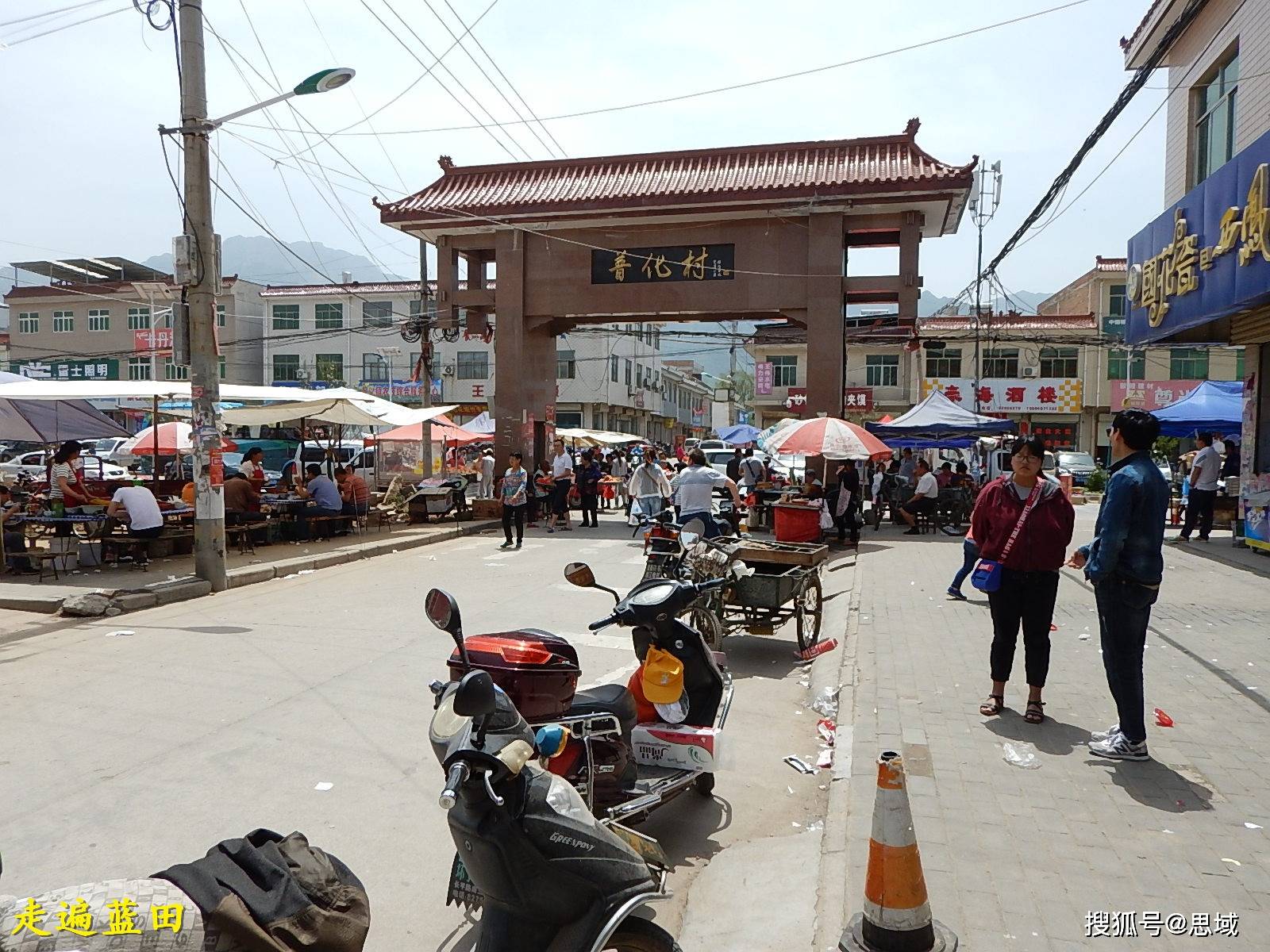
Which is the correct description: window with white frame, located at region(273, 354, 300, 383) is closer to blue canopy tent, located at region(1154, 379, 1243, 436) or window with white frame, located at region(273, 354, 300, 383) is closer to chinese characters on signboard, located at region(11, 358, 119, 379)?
chinese characters on signboard, located at region(11, 358, 119, 379)

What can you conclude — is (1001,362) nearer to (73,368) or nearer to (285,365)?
(285,365)

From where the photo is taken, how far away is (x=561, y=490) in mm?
19359

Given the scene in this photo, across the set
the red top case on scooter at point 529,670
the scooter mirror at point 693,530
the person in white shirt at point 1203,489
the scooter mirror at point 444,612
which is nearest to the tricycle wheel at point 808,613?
the scooter mirror at point 693,530

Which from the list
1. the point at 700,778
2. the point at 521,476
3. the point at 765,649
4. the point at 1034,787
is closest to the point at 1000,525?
the point at 1034,787

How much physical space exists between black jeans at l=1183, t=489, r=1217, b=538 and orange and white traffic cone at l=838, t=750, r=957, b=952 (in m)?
15.3

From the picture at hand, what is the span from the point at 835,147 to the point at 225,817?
753 inches

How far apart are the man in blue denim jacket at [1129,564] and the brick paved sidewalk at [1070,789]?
28cm

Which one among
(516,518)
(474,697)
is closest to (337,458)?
(516,518)

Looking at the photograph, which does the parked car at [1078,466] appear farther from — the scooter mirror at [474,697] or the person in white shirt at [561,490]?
the scooter mirror at [474,697]

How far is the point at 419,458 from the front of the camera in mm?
24156

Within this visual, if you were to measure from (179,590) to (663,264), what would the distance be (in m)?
12.7

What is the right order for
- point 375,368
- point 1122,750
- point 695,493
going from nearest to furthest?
point 1122,750 < point 695,493 < point 375,368

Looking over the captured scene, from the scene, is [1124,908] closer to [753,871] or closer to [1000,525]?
[753,871]

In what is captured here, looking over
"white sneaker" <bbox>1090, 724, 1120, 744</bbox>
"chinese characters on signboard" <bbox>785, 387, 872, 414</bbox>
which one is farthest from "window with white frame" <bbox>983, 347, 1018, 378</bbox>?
"white sneaker" <bbox>1090, 724, 1120, 744</bbox>
